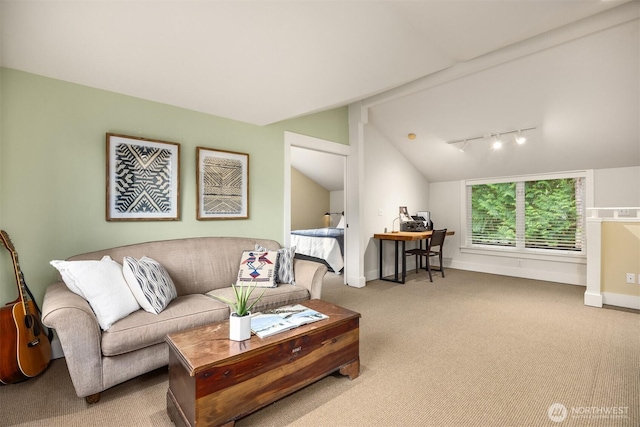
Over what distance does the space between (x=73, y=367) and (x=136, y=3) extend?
2048mm

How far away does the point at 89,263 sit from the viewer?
82.4 inches

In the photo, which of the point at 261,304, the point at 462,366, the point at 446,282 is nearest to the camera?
the point at 462,366

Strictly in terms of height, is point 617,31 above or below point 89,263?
above

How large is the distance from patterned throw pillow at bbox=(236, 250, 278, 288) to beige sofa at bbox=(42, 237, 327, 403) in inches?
4.5

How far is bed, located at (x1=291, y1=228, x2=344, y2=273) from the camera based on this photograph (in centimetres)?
549

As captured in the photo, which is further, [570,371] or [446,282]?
[446,282]

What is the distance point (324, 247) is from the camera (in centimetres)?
561

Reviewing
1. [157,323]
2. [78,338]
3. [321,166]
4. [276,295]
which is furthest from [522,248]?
[78,338]

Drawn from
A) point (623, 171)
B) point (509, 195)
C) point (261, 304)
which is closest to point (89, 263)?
point (261, 304)

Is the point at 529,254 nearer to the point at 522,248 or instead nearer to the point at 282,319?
the point at 522,248

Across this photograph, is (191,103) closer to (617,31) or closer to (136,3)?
(136,3)

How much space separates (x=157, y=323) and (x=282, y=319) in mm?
813

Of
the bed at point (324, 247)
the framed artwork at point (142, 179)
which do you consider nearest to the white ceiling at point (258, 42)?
the framed artwork at point (142, 179)

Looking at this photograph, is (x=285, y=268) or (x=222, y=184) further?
(x=222, y=184)
